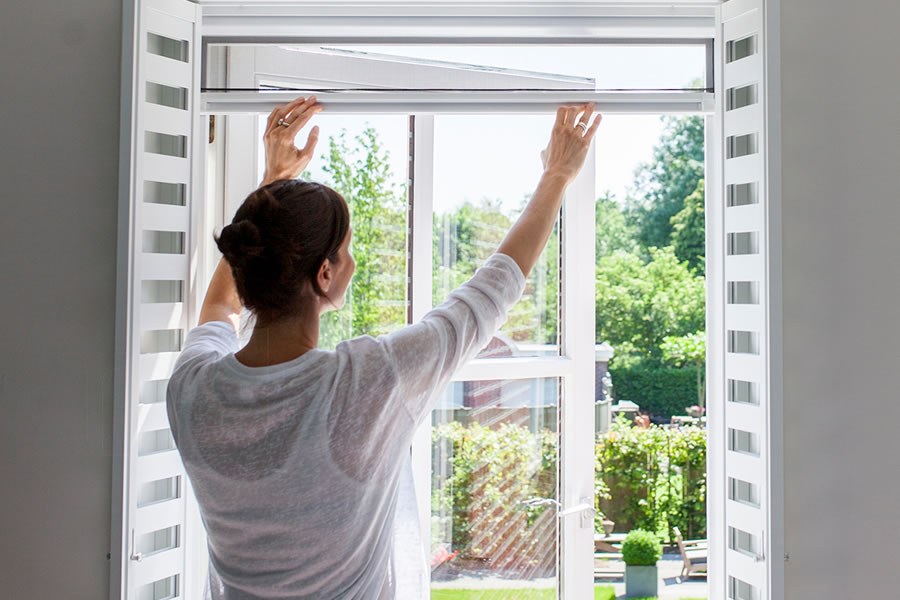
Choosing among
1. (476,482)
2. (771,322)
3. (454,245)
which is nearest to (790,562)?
(771,322)

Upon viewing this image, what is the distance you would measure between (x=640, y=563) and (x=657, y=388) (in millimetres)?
2598

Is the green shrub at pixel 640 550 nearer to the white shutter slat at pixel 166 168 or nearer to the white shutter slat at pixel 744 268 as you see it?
the white shutter slat at pixel 744 268

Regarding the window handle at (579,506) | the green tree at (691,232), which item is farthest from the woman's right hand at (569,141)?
the green tree at (691,232)

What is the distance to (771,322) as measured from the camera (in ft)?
3.41

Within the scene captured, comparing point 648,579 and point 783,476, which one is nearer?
point 783,476

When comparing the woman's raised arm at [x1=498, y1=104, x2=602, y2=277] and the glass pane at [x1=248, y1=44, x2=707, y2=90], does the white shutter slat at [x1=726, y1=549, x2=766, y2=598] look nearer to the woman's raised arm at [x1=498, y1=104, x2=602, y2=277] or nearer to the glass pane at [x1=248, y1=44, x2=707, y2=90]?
the woman's raised arm at [x1=498, y1=104, x2=602, y2=277]

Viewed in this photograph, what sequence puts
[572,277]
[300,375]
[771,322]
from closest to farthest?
1. [300,375]
2. [771,322]
3. [572,277]

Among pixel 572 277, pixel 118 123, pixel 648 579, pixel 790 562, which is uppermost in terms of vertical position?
pixel 118 123

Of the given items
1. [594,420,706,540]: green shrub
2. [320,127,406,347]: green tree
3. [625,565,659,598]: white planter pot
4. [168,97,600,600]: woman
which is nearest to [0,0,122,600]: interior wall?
[168,97,600,600]: woman

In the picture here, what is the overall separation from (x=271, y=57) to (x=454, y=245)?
0.49m

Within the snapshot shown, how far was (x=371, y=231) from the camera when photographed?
1363 millimetres

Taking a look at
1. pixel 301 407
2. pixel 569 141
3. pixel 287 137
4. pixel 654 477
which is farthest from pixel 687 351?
pixel 301 407

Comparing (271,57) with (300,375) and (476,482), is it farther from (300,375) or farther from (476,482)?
(476,482)

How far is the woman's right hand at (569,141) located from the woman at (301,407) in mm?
254
